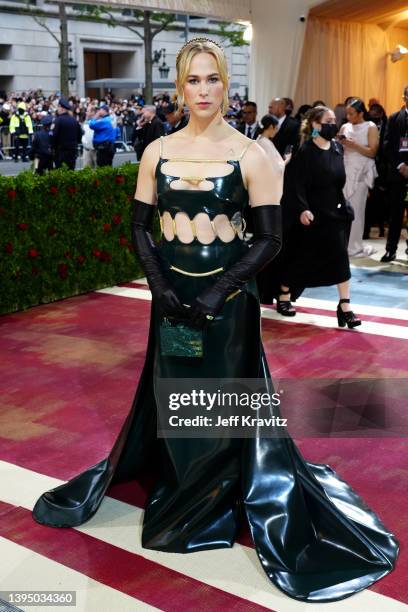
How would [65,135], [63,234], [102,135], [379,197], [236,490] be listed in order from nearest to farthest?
[236,490] < [63,234] < [379,197] < [65,135] < [102,135]

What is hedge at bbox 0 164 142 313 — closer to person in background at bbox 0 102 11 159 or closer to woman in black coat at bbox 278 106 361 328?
woman in black coat at bbox 278 106 361 328

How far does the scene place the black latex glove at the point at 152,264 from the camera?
9.38 feet

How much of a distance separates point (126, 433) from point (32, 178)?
13.1 ft

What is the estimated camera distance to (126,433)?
10.6 ft

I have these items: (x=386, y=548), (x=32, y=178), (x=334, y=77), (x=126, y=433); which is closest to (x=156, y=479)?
(x=126, y=433)

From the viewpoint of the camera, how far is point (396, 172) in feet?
28.1

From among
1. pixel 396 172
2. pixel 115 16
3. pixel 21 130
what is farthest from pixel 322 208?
pixel 115 16

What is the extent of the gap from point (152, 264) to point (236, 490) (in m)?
0.97

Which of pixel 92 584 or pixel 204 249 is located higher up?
pixel 204 249

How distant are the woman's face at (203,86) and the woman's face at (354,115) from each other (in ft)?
20.8

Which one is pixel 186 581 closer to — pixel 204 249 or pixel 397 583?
pixel 397 583

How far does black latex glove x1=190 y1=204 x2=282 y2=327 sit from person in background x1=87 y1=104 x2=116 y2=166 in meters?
12.2

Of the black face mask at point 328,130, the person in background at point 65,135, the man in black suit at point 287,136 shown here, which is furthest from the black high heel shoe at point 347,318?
the person in background at point 65,135

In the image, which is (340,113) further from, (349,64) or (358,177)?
(358,177)
